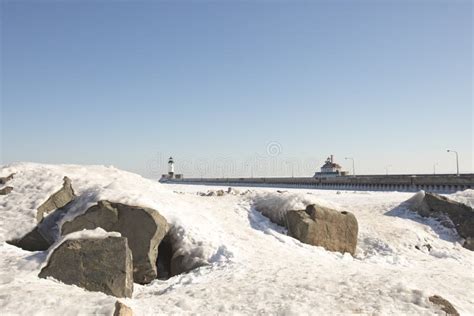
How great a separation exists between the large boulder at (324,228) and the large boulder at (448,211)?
6.46 meters

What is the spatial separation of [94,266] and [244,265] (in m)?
3.95

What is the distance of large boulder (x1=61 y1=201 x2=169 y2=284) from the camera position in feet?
33.7

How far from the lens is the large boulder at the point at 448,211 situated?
58.7ft

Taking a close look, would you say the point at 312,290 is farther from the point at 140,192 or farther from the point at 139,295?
the point at 140,192

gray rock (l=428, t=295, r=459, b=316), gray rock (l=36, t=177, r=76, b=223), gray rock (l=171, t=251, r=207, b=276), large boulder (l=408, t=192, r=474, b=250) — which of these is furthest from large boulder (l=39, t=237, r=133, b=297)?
large boulder (l=408, t=192, r=474, b=250)

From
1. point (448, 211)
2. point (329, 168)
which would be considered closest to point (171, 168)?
point (329, 168)

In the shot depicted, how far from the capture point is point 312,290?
8.51 m

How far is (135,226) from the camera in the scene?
423 inches

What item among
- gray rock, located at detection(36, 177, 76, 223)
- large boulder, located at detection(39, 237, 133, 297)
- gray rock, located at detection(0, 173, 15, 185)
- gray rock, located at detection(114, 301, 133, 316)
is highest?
gray rock, located at detection(0, 173, 15, 185)

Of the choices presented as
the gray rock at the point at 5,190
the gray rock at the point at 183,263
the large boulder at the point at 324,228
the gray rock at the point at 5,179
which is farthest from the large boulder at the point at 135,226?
the large boulder at the point at 324,228

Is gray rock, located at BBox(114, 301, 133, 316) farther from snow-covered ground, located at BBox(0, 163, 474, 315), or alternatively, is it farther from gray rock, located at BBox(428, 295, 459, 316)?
gray rock, located at BBox(428, 295, 459, 316)

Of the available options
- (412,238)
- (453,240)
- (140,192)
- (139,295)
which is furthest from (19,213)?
(453,240)

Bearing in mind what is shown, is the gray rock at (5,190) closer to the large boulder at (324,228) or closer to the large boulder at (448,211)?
the large boulder at (324,228)

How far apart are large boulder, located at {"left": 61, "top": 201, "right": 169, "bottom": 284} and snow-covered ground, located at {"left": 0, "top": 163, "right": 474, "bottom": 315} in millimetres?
446
